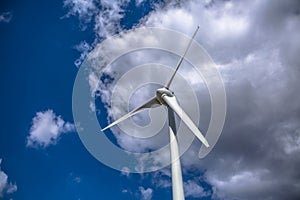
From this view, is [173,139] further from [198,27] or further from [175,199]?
[198,27]

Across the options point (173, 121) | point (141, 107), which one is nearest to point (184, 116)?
point (173, 121)

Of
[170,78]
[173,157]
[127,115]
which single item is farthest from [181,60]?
[173,157]

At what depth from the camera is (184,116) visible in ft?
122

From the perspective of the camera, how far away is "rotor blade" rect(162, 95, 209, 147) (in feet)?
116

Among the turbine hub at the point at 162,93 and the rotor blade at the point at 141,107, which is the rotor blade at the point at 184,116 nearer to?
the turbine hub at the point at 162,93

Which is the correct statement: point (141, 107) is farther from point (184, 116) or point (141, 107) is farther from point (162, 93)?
point (184, 116)

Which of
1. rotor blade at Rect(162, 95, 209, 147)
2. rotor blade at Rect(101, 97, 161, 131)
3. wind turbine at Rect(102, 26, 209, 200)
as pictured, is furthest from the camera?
rotor blade at Rect(101, 97, 161, 131)

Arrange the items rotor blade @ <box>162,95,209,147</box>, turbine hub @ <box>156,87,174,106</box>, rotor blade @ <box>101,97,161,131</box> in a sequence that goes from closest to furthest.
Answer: rotor blade @ <box>162,95,209,147</box>, turbine hub @ <box>156,87,174,106</box>, rotor blade @ <box>101,97,161,131</box>

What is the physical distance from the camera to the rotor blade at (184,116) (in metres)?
35.2

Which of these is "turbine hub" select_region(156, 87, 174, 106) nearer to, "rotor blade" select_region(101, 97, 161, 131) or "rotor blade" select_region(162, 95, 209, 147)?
"rotor blade" select_region(162, 95, 209, 147)

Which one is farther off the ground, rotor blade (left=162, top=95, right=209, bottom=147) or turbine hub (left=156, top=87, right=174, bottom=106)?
turbine hub (left=156, top=87, right=174, bottom=106)

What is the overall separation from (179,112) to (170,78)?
5188 mm

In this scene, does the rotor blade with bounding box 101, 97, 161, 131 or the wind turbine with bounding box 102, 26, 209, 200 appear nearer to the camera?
the wind turbine with bounding box 102, 26, 209, 200

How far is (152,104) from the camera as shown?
4103 cm
